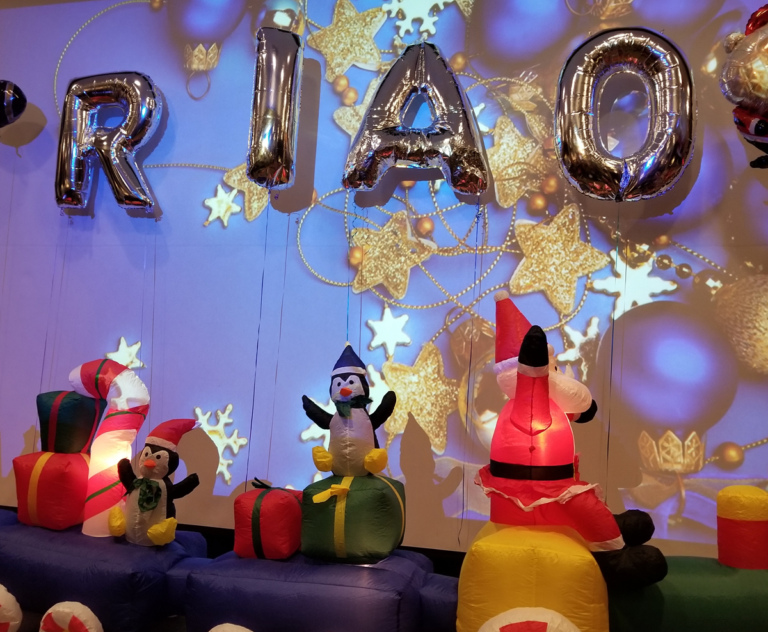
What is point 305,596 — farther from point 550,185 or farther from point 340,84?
point 340,84

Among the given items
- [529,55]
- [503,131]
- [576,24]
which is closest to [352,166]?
[503,131]

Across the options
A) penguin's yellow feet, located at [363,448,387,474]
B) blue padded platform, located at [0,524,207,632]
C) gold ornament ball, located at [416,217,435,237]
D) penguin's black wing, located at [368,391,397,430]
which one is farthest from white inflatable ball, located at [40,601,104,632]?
gold ornament ball, located at [416,217,435,237]

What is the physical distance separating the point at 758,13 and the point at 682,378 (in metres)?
1.37

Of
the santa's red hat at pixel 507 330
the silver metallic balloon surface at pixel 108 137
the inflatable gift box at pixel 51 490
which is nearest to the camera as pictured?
the santa's red hat at pixel 507 330

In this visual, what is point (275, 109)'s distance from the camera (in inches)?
135

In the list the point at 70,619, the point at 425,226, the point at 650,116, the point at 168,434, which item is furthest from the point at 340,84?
the point at 70,619

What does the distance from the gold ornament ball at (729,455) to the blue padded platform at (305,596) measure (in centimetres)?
128

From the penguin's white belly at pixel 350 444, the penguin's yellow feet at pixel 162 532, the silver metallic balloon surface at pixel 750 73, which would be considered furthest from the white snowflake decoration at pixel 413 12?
the penguin's yellow feet at pixel 162 532

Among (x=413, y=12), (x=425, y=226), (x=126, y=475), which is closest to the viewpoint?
(x=126, y=475)

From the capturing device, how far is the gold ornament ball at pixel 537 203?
3352 mm

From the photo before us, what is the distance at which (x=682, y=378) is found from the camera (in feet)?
10.2

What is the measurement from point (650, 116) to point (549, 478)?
1500 millimetres

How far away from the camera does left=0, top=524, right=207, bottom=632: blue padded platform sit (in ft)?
9.08

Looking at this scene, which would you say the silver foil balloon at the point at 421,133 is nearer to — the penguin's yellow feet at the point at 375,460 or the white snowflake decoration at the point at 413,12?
the white snowflake decoration at the point at 413,12
